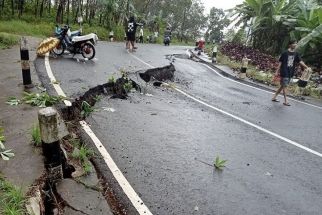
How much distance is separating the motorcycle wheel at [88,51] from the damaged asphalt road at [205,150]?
2458 millimetres

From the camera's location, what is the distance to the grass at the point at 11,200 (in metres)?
3.37

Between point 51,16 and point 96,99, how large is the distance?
22.4 meters

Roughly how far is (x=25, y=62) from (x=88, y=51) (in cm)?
551

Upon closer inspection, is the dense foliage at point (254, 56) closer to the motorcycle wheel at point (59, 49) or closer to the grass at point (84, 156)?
the motorcycle wheel at point (59, 49)

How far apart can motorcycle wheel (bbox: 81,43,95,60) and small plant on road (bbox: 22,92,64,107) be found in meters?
6.31

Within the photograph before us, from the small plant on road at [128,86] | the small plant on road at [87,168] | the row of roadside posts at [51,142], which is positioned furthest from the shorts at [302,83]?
the row of roadside posts at [51,142]

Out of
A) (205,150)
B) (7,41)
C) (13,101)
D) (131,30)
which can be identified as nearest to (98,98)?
(13,101)

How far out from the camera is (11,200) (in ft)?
11.6

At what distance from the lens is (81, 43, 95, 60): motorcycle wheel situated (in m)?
13.1

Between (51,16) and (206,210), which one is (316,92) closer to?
(206,210)

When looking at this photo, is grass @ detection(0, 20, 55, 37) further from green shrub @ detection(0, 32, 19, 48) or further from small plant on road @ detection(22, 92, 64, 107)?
small plant on road @ detection(22, 92, 64, 107)

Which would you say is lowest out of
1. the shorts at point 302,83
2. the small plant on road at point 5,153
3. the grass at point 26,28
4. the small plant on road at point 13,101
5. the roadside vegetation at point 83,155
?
the grass at point 26,28

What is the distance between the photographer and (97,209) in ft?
12.8

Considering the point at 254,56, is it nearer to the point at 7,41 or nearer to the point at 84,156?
the point at 7,41
